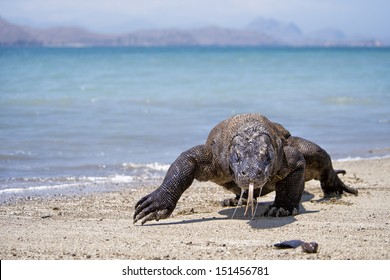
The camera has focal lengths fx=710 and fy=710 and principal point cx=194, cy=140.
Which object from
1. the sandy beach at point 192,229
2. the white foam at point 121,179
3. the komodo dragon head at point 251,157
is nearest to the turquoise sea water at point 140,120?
the white foam at point 121,179

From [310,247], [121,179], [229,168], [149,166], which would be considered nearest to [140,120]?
[149,166]

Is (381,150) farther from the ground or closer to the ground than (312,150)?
closer to the ground

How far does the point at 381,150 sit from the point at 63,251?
10900 mm

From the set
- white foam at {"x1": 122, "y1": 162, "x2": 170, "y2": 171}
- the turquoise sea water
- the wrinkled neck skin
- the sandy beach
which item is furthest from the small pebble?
white foam at {"x1": 122, "y1": 162, "x2": 170, "y2": 171}

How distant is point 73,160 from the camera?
559 inches

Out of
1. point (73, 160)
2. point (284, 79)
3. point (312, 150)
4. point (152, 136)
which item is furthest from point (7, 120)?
point (284, 79)

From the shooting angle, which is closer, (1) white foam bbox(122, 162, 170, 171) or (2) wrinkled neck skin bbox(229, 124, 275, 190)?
(2) wrinkled neck skin bbox(229, 124, 275, 190)

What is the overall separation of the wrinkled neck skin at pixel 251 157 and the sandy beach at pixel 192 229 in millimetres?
607

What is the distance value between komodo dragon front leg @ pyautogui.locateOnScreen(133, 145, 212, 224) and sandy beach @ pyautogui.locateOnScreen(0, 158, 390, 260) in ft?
0.56

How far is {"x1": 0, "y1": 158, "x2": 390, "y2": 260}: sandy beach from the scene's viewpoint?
666 centimetres

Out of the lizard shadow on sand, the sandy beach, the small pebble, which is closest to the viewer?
the small pebble

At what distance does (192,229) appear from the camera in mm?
7984

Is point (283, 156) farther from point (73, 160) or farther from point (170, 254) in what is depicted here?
point (73, 160)

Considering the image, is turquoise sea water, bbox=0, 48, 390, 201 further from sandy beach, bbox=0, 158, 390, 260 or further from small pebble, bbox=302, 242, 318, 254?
small pebble, bbox=302, 242, 318, 254
